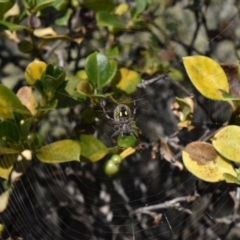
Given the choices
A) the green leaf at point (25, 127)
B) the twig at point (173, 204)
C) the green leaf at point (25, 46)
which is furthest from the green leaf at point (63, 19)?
the twig at point (173, 204)

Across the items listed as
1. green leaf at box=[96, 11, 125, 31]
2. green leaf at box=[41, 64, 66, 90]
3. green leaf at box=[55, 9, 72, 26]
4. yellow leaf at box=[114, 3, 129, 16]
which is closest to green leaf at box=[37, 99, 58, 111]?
green leaf at box=[41, 64, 66, 90]

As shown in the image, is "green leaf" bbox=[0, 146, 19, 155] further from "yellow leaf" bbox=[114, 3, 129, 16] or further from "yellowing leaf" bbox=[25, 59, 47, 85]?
"yellow leaf" bbox=[114, 3, 129, 16]

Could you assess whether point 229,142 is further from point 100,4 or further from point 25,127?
point 100,4

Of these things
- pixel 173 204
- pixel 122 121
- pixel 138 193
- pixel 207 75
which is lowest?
pixel 138 193

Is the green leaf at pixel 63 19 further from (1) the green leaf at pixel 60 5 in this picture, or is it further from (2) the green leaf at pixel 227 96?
(2) the green leaf at pixel 227 96

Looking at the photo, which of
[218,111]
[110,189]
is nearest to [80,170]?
[110,189]

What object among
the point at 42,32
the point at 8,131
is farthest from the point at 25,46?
the point at 8,131
